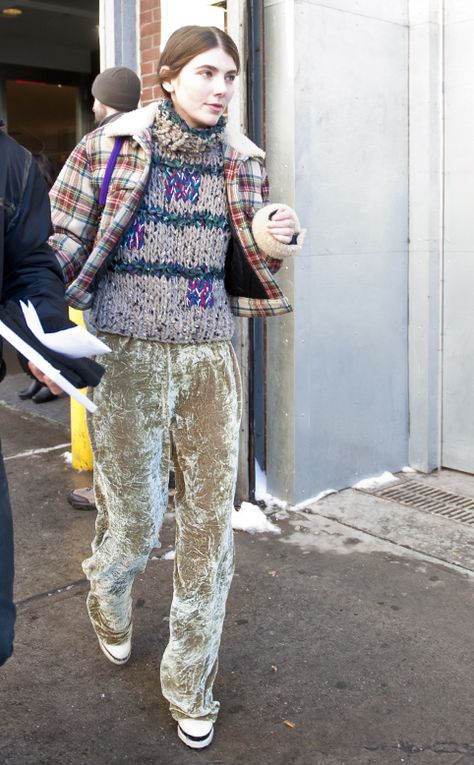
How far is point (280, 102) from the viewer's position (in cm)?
478

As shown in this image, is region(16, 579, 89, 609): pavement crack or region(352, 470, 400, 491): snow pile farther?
region(352, 470, 400, 491): snow pile

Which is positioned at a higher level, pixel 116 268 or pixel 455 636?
pixel 116 268

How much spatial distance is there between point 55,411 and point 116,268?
15.3 feet

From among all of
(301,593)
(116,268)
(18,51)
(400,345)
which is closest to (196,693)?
(301,593)

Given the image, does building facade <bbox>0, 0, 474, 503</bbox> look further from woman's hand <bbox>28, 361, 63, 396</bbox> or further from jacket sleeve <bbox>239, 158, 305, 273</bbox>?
woman's hand <bbox>28, 361, 63, 396</bbox>

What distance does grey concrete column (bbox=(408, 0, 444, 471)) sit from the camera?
17.2ft

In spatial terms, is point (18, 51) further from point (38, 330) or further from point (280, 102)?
point (38, 330)

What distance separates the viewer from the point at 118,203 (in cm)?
291

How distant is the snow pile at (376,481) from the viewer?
538 centimetres

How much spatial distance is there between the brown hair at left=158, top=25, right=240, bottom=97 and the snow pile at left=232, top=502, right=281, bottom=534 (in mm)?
2543

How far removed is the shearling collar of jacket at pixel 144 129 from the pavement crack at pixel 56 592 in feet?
6.88

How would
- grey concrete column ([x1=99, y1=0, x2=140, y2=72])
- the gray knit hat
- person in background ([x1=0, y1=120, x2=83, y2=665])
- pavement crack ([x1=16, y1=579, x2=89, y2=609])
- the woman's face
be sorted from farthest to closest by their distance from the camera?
grey concrete column ([x1=99, y1=0, x2=140, y2=72])
the gray knit hat
pavement crack ([x1=16, y1=579, x2=89, y2=609])
the woman's face
person in background ([x1=0, y1=120, x2=83, y2=665])

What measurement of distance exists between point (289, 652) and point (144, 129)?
2015mm

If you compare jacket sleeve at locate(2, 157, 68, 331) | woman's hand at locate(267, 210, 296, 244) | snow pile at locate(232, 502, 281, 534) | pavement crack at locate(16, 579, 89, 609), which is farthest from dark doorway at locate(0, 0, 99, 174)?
jacket sleeve at locate(2, 157, 68, 331)
